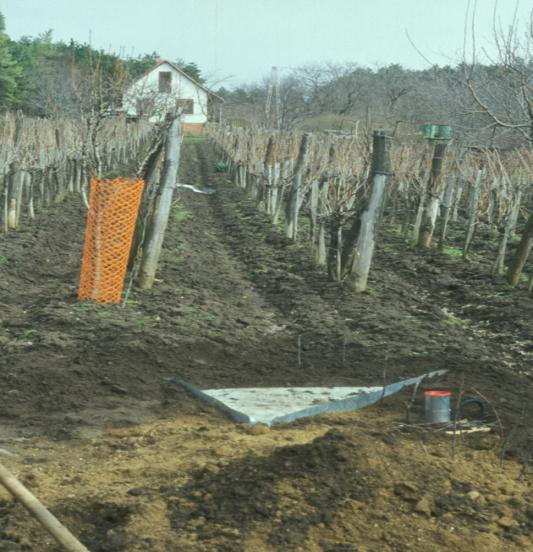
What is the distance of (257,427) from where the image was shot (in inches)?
242

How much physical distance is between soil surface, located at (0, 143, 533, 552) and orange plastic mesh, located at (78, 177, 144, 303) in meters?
0.30

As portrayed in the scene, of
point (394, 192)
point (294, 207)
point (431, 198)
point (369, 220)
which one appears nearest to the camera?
point (369, 220)

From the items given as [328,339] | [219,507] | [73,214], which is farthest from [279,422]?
[73,214]

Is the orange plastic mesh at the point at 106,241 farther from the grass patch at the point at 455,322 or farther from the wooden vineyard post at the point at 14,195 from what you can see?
the wooden vineyard post at the point at 14,195

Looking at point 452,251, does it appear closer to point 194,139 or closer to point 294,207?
point 294,207

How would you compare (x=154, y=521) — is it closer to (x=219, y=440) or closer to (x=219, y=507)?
(x=219, y=507)

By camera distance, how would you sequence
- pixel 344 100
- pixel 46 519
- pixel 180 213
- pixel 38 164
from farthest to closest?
pixel 344 100, pixel 180 213, pixel 38 164, pixel 46 519

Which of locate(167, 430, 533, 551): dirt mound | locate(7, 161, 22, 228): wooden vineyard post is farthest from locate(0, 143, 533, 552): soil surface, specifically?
locate(7, 161, 22, 228): wooden vineyard post

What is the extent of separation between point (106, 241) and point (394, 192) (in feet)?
43.8

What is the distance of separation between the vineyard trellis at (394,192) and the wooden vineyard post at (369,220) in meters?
0.10

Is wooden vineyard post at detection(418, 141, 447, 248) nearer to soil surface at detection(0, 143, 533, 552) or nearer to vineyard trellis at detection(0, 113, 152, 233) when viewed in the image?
soil surface at detection(0, 143, 533, 552)

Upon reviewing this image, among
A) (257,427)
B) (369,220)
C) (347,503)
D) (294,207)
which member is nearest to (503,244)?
(369,220)

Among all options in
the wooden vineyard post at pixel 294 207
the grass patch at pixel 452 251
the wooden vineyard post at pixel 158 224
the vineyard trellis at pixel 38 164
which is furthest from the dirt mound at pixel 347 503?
the wooden vineyard post at pixel 294 207

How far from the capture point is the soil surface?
4152mm
